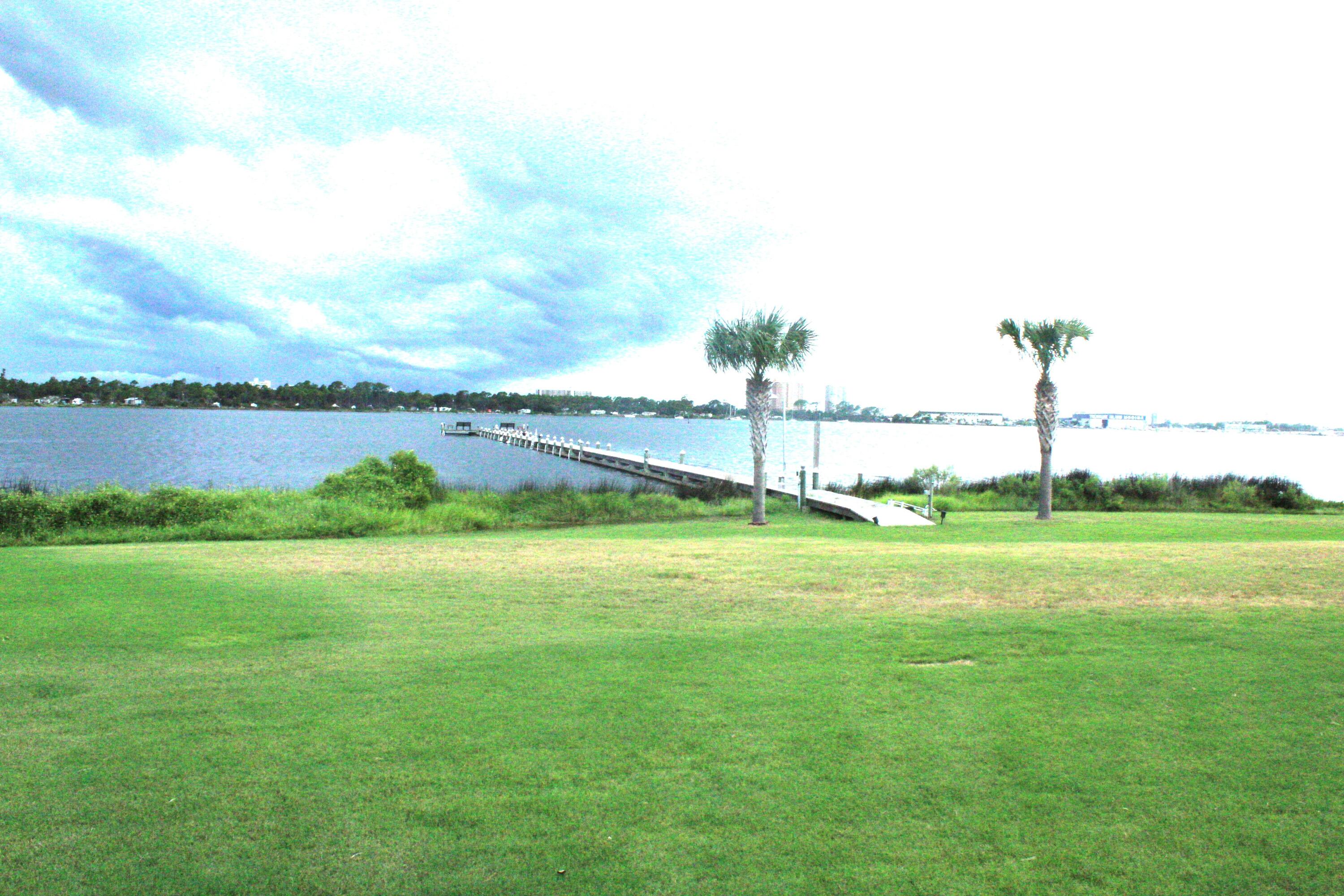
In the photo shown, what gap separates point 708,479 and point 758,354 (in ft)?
53.0

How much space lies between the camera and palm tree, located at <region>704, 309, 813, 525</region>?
21188mm

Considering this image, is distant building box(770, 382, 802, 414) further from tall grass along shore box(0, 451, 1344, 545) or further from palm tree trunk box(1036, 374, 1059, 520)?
palm tree trunk box(1036, 374, 1059, 520)

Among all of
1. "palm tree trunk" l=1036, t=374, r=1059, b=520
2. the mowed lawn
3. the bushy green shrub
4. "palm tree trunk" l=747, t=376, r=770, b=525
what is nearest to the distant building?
"palm tree trunk" l=747, t=376, r=770, b=525

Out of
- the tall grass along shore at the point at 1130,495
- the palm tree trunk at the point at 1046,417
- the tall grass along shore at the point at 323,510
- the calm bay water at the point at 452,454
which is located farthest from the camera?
the calm bay water at the point at 452,454

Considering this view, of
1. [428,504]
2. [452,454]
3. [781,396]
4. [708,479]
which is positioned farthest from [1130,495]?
[452,454]

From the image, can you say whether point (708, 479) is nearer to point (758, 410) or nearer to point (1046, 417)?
point (758, 410)

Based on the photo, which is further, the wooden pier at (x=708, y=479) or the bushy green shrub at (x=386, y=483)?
the bushy green shrub at (x=386, y=483)

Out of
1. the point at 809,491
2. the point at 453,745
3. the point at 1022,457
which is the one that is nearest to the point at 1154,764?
the point at 453,745

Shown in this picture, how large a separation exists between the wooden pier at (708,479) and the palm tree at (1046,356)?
3.15m

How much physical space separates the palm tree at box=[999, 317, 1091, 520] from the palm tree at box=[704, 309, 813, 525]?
583 centimetres

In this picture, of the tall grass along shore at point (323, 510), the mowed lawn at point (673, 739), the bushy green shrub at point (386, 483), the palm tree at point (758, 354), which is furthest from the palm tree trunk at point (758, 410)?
the mowed lawn at point (673, 739)

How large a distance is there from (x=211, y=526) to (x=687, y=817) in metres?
16.5

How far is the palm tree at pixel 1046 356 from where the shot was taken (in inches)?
864

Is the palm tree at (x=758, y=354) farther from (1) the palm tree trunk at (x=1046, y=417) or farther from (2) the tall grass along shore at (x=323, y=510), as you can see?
(1) the palm tree trunk at (x=1046, y=417)
